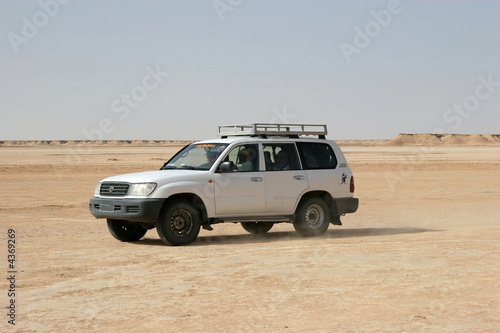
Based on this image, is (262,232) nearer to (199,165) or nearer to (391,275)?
(199,165)

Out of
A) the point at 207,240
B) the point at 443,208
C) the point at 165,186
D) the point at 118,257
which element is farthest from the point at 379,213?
the point at 118,257

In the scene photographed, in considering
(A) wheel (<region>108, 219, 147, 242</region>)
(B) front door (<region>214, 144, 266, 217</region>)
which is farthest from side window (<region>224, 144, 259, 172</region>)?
(A) wheel (<region>108, 219, 147, 242</region>)

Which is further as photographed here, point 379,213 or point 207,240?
point 379,213

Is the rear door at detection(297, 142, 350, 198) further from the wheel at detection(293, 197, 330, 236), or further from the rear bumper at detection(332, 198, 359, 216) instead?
the wheel at detection(293, 197, 330, 236)

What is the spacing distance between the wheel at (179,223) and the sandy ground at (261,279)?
28cm

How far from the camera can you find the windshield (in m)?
13.8

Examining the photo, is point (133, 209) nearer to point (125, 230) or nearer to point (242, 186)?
point (125, 230)

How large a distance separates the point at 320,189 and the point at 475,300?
650 centimetres

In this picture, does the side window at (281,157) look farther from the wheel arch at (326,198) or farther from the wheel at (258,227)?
the wheel at (258,227)

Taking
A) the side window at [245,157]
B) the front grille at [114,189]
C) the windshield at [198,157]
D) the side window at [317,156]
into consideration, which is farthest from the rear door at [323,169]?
the front grille at [114,189]

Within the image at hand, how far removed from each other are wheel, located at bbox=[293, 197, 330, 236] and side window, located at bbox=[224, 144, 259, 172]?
Result: 1294 millimetres

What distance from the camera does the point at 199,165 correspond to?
1384 cm

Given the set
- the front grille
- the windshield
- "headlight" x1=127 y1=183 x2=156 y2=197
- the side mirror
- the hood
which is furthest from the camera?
the windshield

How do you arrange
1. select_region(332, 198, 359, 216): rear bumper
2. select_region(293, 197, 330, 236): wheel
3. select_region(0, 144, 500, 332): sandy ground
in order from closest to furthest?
1. select_region(0, 144, 500, 332): sandy ground
2. select_region(293, 197, 330, 236): wheel
3. select_region(332, 198, 359, 216): rear bumper
